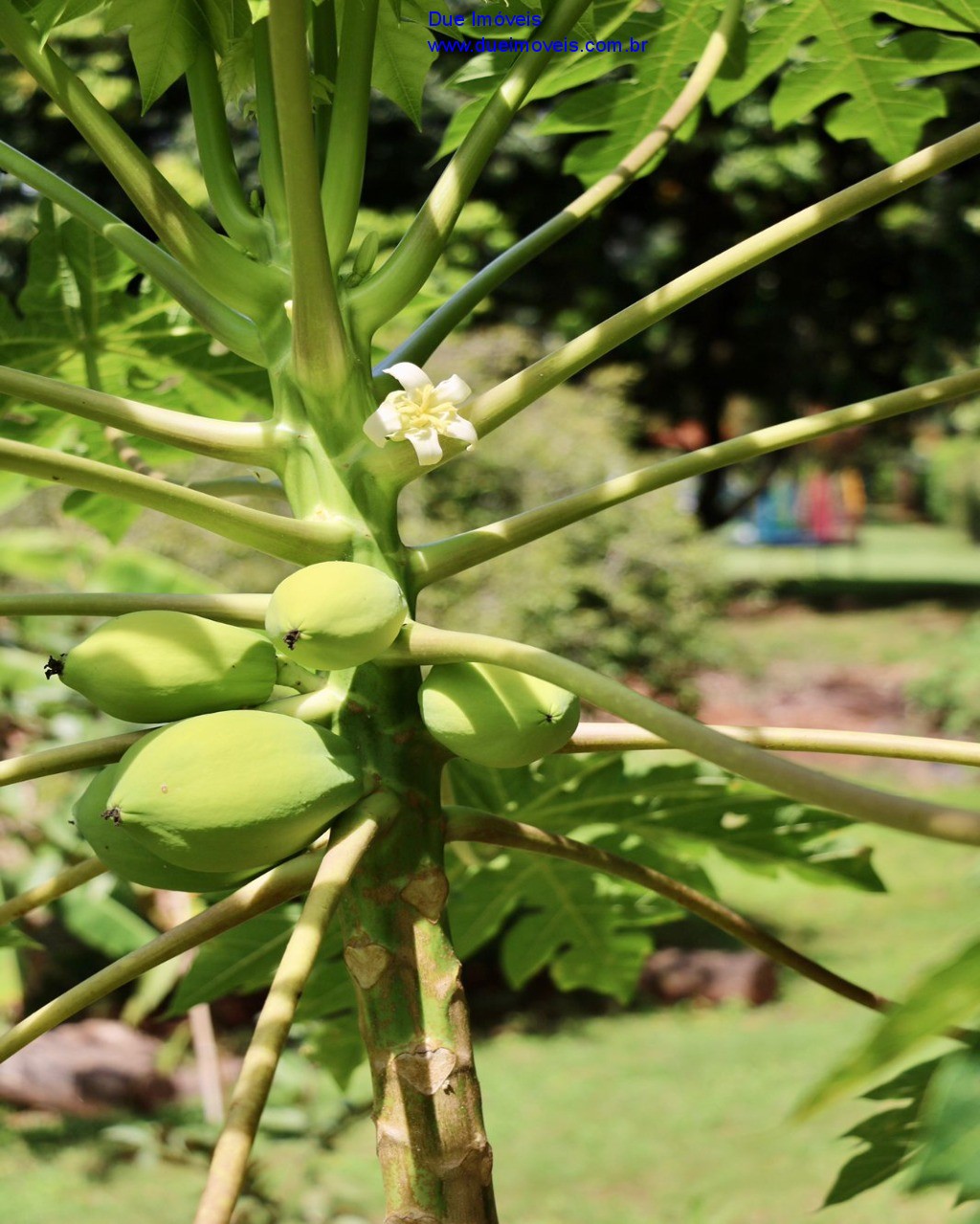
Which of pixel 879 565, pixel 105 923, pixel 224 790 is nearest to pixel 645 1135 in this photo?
pixel 105 923

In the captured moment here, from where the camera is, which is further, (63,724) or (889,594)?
(889,594)

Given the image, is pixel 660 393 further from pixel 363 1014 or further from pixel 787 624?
pixel 363 1014

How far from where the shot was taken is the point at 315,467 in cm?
92

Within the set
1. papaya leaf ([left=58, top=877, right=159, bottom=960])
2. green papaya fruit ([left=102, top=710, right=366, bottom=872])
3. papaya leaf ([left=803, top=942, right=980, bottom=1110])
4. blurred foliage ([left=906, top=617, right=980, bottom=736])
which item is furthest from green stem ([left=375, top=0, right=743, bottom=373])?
blurred foliage ([left=906, top=617, right=980, bottom=736])

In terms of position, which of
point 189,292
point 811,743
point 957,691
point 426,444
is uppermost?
point 189,292

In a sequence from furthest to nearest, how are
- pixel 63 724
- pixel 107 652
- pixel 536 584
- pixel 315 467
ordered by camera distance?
1. pixel 536 584
2. pixel 63 724
3. pixel 315 467
4. pixel 107 652

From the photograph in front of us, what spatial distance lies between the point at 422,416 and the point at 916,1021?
53cm

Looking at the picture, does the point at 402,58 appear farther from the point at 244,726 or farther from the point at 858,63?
the point at 244,726

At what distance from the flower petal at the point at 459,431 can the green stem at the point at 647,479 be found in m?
0.06

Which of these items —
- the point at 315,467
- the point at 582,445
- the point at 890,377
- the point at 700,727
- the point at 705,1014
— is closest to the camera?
the point at 700,727

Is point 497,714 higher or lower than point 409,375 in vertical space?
lower

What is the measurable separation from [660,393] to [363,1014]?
14.5m

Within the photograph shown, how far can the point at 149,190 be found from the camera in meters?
0.90

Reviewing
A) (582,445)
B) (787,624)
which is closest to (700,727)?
(582,445)
